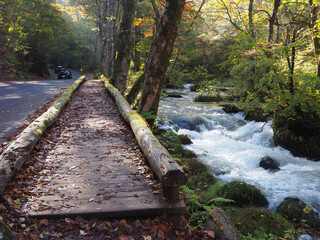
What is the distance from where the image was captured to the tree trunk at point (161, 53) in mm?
7242

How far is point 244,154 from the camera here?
1024 centimetres

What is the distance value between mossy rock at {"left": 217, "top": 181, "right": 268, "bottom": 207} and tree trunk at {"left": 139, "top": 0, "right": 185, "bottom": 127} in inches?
124

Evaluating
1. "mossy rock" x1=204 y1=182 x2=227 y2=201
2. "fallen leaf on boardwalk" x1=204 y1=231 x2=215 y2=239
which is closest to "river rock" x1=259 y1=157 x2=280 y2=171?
"mossy rock" x1=204 y1=182 x2=227 y2=201

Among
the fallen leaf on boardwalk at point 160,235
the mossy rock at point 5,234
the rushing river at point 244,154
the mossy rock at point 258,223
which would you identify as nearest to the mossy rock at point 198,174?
the rushing river at point 244,154

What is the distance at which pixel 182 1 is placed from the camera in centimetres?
725

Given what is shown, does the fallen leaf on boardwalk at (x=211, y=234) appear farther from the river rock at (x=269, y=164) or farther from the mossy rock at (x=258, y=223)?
the river rock at (x=269, y=164)

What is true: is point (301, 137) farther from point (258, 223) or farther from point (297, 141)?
point (258, 223)

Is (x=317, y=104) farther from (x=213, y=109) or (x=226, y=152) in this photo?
(x=213, y=109)

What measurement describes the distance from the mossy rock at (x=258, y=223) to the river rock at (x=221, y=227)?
1.85 metres

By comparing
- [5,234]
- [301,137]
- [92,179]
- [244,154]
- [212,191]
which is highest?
[5,234]

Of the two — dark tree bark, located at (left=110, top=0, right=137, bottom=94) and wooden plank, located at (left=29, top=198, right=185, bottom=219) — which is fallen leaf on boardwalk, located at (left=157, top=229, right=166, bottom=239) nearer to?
wooden plank, located at (left=29, top=198, right=185, bottom=219)

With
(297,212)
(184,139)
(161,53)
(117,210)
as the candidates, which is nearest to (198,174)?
(297,212)

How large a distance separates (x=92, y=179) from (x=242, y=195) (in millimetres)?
4207

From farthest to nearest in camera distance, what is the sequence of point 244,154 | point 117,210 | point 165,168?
point 244,154
point 165,168
point 117,210
